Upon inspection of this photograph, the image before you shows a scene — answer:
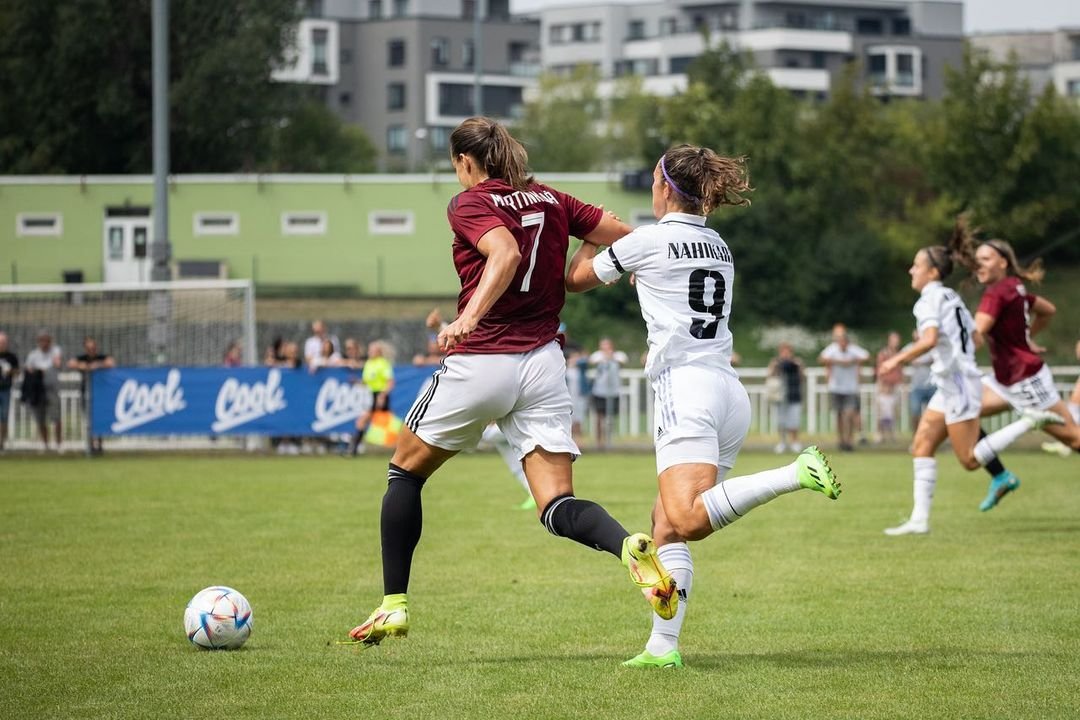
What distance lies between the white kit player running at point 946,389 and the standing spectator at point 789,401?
12.1 meters

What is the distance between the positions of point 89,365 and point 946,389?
14.7m

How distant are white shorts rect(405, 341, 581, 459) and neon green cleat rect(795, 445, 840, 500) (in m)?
1.03

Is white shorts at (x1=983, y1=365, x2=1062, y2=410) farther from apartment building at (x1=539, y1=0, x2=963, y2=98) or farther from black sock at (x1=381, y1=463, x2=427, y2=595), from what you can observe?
apartment building at (x1=539, y1=0, x2=963, y2=98)

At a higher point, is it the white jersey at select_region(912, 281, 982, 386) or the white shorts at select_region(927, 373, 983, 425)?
the white jersey at select_region(912, 281, 982, 386)

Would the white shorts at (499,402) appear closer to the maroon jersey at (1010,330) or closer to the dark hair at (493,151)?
the dark hair at (493,151)

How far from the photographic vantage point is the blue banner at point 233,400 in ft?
75.2

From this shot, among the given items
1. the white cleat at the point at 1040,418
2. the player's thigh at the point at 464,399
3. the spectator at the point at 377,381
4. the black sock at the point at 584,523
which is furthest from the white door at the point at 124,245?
the black sock at the point at 584,523

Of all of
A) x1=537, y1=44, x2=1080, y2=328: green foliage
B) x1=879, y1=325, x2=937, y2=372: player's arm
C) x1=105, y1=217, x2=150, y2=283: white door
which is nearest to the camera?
x1=879, y1=325, x2=937, y2=372: player's arm

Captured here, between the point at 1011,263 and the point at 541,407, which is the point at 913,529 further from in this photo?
the point at 541,407

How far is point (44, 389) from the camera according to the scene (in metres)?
23.2

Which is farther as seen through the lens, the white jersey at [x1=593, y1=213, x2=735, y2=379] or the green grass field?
the white jersey at [x1=593, y1=213, x2=735, y2=379]

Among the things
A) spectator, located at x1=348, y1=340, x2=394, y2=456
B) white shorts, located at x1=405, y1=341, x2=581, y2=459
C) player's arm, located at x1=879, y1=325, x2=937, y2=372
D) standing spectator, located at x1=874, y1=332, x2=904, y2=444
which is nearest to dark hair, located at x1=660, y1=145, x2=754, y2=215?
white shorts, located at x1=405, y1=341, x2=581, y2=459

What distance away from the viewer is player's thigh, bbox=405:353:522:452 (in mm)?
6535

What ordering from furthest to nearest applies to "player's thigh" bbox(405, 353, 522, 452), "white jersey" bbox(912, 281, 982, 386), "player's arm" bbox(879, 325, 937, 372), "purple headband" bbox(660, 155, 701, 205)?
"white jersey" bbox(912, 281, 982, 386) → "player's arm" bbox(879, 325, 937, 372) → "purple headband" bbox(660, 155, 701, 205) → "player's thigh" bbox(405, 353, 522, 452)
